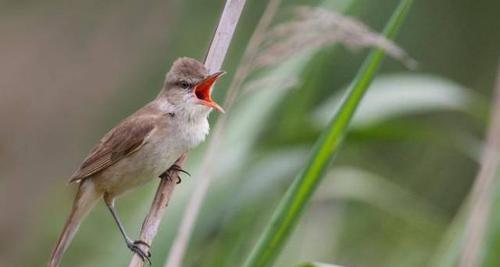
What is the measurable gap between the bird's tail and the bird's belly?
4cm

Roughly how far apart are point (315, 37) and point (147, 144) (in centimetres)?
105

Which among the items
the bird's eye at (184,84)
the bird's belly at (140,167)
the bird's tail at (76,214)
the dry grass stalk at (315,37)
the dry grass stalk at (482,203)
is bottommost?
the bird's tail at (76,214)

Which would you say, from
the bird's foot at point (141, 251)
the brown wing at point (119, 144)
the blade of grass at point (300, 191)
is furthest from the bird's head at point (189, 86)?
the blade of grass at point (300, 191)

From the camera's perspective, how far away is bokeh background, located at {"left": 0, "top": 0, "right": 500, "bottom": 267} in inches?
122

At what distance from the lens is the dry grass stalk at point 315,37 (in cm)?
230

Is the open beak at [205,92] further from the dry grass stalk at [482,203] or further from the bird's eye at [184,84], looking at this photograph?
the dry grass stalk at [482,203]

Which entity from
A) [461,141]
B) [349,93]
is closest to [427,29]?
[461,141]

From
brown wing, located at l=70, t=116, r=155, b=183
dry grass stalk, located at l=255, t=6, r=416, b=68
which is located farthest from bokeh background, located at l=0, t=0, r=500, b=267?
dry grass stalk, located at l=255, t=6, r=416, b=68

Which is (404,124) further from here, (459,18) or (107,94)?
(107,94)

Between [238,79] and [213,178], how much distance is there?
0.81m

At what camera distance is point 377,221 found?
4078 millimetres

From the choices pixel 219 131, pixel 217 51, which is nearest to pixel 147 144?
pixel 217 51

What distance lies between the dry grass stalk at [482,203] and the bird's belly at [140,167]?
0.96 metres

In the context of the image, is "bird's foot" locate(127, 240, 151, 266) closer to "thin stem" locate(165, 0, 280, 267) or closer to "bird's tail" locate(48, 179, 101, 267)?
"thin stem" locate(165, 0, 280, 267)
